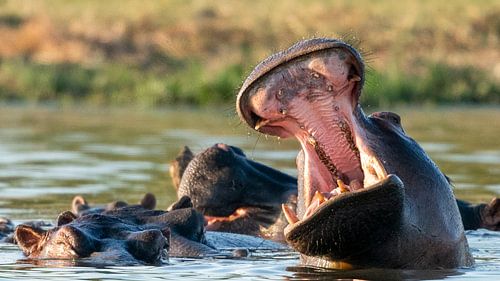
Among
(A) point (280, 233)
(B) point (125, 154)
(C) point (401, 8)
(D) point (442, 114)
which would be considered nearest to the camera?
(A) point (280, 233)

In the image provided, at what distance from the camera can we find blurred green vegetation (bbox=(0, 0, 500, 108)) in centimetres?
2795

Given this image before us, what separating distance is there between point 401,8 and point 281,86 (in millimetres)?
37497

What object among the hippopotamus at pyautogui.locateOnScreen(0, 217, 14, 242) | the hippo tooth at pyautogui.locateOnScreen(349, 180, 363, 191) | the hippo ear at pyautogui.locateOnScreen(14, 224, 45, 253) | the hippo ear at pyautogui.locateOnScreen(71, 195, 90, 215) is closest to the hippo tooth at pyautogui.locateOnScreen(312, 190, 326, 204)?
the hippo tooth at pyautogui.locateOnScreen(349, 180, 363, 191)

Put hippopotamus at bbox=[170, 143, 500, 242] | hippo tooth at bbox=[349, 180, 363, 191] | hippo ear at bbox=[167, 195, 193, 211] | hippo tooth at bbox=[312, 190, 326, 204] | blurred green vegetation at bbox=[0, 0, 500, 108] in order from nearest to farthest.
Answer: hippo tooth at bbox=[312, 190, 326, 204] → hippo tooth at bbox=[349, 180, 363, 191] → hippo ear at bbox=[167, 195, 193, 211] → hippopotamus at bbox=[170, 143, 500, 242] → blurred green vegetation at bbox=[0, 0, 500, 108]

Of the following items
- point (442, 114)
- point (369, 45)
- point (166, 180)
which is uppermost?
point (369, 45)

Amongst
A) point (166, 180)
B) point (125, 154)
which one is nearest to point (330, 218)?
point (166, 180)

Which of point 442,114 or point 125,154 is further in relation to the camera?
point 442,114

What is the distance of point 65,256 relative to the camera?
6473 mm

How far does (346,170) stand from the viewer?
17.9 feet

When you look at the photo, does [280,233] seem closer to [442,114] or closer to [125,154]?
[125,154]

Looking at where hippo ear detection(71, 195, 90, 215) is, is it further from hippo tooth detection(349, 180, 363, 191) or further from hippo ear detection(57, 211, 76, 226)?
hippo tooth detection(349, 180, 363, 191)

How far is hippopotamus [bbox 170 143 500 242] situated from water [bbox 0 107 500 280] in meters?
0.27

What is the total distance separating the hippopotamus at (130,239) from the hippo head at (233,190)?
56 cm

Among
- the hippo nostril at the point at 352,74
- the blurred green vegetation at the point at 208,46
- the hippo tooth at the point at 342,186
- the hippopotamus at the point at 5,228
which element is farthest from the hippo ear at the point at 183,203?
the blurred green vegetation at the point at 208,46
